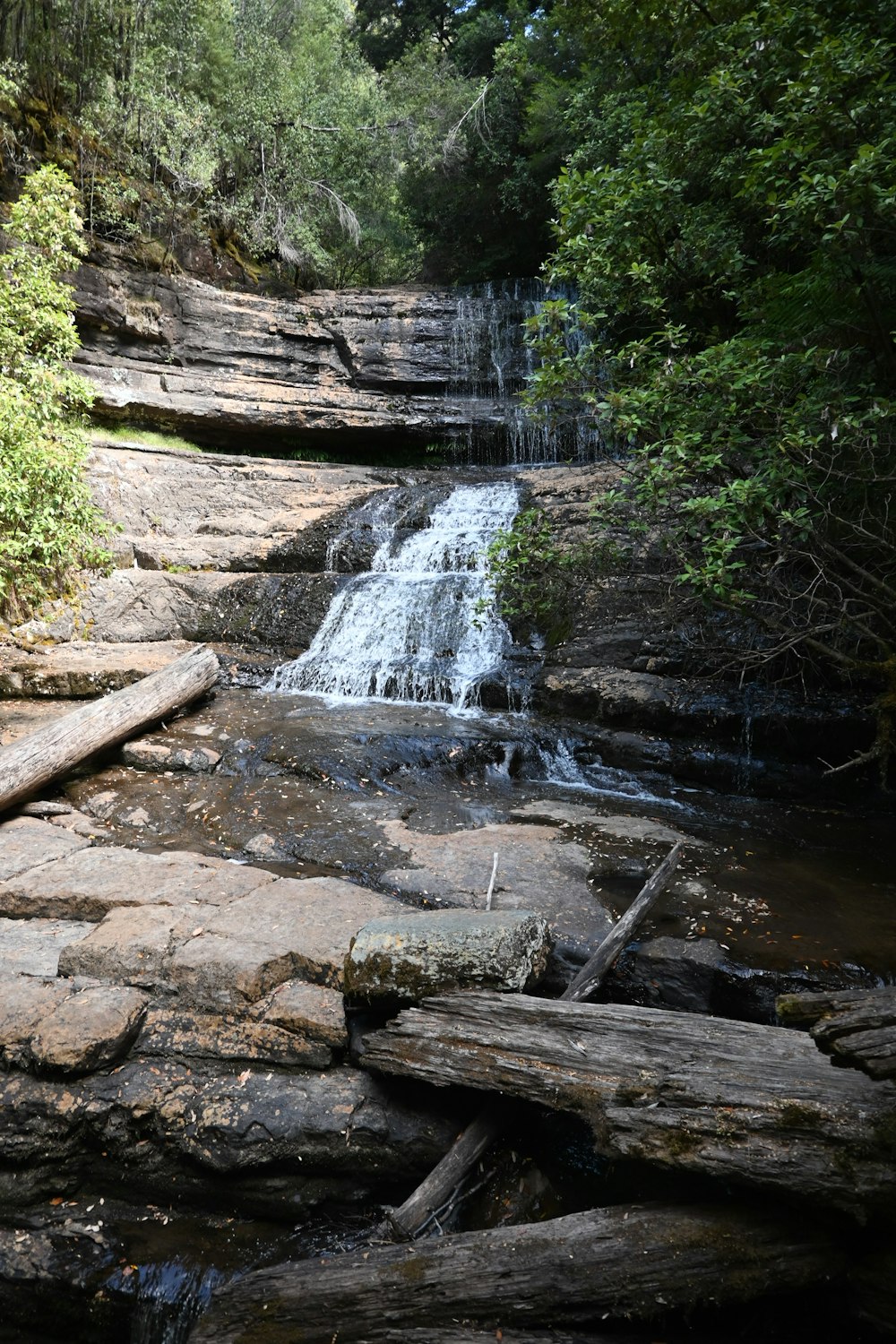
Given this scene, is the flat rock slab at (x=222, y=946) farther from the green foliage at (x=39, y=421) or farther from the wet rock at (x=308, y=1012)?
the green foliage at (x=39, y=421)

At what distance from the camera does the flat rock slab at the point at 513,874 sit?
3674mm

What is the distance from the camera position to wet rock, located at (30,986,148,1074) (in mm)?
2584

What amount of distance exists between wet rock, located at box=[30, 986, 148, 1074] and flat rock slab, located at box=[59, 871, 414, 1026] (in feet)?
0.50

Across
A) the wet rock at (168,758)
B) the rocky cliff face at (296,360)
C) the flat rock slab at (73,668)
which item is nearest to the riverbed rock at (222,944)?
the wet rock at (168,758)

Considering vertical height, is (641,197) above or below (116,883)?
above

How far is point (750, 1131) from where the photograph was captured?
2061 millimetres

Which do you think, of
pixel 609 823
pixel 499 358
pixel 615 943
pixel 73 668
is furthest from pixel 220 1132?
pixel 499 358

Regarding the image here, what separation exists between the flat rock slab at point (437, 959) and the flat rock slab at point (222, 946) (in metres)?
0.19

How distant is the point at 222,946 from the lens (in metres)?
3.08

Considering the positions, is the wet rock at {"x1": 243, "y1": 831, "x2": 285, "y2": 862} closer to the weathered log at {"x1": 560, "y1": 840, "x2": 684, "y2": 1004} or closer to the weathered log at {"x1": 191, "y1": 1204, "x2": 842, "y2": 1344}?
the weathered log at {"x1": 560, "y1": 840, "x2": 684, "y2": 1004}

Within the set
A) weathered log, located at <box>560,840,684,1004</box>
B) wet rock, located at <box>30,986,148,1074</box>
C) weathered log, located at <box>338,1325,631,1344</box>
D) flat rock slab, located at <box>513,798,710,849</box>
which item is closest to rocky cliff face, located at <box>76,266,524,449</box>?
flat rock slab, located at <box>513,798,710,849</box>

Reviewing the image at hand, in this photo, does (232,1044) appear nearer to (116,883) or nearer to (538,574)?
(116,883)

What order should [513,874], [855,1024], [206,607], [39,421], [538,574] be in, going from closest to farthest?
1. [855,1024]
2. [513,874]
3. [538,574]
4. [39,421]
5. [206,607]

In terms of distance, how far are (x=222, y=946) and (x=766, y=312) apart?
5.91 metres
